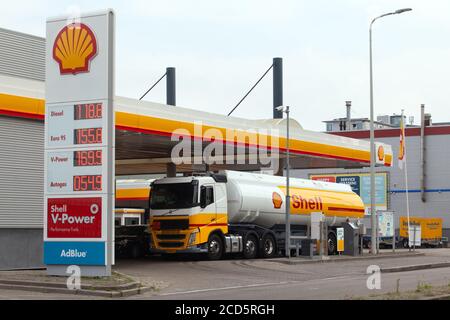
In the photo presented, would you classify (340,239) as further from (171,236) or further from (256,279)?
(256,279)

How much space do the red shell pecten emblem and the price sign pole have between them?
1532 cm

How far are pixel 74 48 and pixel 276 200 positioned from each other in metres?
16.1

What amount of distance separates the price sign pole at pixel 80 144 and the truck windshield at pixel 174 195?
33.6ft

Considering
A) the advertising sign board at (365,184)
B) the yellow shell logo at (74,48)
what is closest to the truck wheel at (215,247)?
the yellow shell logo at (74,48)

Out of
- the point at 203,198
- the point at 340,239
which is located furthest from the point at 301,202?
the point at 203,198

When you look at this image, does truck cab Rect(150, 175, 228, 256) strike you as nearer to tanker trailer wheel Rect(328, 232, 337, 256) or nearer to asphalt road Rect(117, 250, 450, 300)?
asphalt road Rect(117, 250, 450, 300)

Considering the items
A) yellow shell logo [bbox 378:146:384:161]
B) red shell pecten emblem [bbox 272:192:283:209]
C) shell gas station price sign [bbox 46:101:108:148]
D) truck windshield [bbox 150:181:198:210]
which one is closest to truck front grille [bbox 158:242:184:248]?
truck windshield [bbox 150:181:198:210]

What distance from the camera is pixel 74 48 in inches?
916

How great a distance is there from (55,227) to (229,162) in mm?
21298

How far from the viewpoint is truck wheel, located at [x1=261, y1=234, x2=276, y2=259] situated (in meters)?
36.7

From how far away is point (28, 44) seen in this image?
26.9 meters

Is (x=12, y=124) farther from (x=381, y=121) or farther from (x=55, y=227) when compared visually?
(x=381, y=121)

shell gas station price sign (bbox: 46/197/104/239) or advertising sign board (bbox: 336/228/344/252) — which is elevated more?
shell gas station price sign (bbox: 46/197/104/239)
